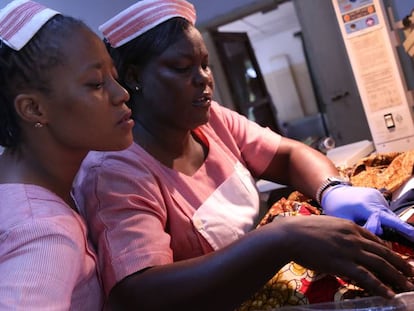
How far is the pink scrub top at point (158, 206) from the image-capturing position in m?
0.67

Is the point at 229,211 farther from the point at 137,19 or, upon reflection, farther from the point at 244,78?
the point at 244,78

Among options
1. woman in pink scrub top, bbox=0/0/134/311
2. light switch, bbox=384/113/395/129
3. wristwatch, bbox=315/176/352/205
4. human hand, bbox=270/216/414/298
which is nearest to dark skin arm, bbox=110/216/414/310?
human hand, bbox=270/216/414/298

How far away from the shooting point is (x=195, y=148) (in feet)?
3.21

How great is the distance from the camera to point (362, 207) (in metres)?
0.84

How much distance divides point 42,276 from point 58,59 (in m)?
0.31

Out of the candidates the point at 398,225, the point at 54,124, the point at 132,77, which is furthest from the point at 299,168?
the point at 54,124

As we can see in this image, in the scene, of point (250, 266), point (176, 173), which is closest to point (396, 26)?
point (176, 173)

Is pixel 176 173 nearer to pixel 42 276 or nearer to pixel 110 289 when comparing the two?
pixel 110 289

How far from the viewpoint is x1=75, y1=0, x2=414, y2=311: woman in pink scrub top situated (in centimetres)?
58

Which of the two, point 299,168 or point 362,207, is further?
point 299,168

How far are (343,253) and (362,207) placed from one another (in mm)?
299

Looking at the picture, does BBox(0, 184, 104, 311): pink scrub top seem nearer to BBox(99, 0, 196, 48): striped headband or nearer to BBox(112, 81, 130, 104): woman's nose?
BBox(112, 81, 130, 104): woman's nose

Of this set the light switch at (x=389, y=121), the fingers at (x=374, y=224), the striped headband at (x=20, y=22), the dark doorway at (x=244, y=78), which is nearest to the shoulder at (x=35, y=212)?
the striped headband at (x=20, y=22)

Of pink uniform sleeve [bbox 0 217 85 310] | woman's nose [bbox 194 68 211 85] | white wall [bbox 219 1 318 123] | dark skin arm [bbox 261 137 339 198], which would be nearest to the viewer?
pink uniform sleeve [bbox 0 217 85 310]
